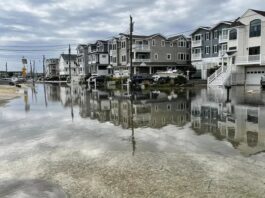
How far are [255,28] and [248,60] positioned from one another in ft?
16.3

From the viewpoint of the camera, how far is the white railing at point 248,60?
126ft

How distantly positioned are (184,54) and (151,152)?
58.4 metres

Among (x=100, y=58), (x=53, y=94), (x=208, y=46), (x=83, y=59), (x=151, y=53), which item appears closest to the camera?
(x=53, y=94)

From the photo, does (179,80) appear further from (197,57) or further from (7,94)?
(7,94)

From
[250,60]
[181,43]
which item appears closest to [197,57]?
[181,43]

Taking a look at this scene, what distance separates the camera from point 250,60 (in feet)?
129

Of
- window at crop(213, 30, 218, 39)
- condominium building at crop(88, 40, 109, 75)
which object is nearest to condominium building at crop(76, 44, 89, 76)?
condominium building at crop(88, 40, 109, 75)

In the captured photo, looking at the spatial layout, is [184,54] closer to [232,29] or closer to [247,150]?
[232,29]

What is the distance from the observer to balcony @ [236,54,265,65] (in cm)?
3810

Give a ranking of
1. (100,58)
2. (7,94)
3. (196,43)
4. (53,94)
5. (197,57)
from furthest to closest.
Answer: (100,58), (196,43), (197,57), (53,94), (7,94)

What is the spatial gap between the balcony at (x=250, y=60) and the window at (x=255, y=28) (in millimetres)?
3470

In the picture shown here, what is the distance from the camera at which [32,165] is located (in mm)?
7367

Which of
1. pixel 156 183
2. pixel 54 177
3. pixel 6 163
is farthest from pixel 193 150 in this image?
pixel 6 163

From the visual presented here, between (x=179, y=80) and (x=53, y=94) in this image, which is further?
(x=179, y=80)
